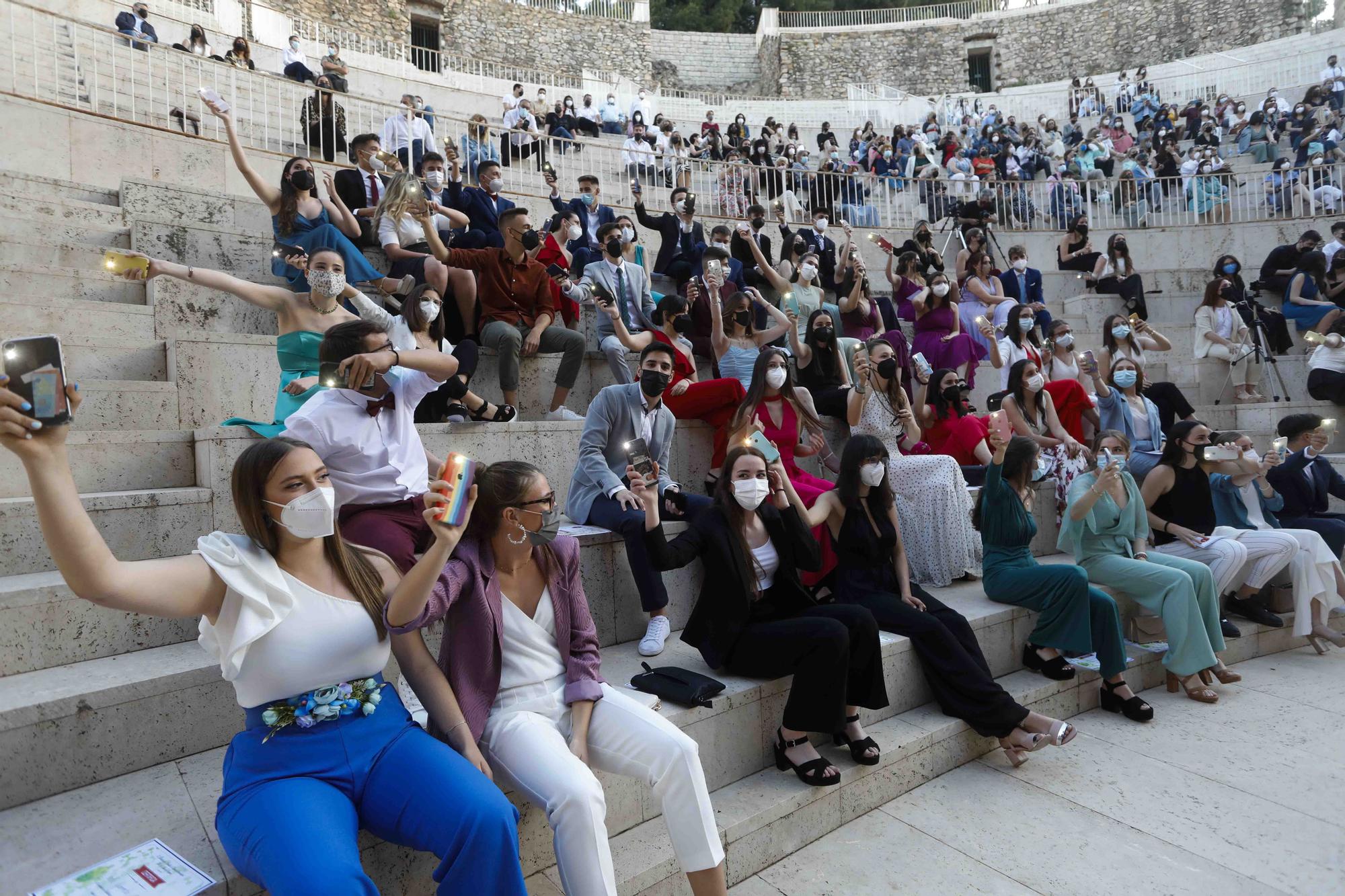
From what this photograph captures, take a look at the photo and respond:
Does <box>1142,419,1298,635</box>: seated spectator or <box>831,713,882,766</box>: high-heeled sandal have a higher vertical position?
<box>1142,419,1298,635</box>: seated spectator

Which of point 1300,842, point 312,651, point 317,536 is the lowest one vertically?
point 1300,842

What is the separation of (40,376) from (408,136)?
8.32m

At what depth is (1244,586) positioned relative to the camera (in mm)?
5645

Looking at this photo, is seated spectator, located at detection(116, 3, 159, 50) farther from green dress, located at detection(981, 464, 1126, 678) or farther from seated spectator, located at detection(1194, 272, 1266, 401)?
seated spectator, located at detection(1194, 272, 1266, 401)

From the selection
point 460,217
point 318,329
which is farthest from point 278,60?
point 318,329

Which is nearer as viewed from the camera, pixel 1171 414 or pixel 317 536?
Answer: pixel 317 536

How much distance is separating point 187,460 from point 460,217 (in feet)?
12.0

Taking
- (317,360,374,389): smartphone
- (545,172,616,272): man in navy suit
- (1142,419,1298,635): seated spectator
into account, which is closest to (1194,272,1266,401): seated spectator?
→ (1142,419,1298,635): seated spectator

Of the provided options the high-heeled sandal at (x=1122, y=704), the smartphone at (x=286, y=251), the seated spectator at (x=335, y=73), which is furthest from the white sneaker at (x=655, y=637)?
the seated spectator at (x=335, y=73)

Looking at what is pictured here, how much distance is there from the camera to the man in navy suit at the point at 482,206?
655 cm

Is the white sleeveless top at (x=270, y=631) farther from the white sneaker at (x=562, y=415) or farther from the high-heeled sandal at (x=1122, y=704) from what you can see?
the high-heeled sandal at (x=1122, y=704)

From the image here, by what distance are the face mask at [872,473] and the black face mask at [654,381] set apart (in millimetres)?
1133

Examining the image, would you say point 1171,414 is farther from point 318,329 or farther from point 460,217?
point 318,329

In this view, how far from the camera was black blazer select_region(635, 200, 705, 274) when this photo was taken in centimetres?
840
